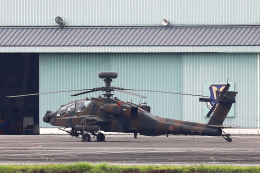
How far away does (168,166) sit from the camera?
1772cm

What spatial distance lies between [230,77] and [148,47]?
21.6ft

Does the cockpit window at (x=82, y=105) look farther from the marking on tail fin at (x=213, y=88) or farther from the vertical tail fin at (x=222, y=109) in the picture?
the marking on tail fin at (x=213, y=88)

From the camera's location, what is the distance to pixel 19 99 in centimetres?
5844

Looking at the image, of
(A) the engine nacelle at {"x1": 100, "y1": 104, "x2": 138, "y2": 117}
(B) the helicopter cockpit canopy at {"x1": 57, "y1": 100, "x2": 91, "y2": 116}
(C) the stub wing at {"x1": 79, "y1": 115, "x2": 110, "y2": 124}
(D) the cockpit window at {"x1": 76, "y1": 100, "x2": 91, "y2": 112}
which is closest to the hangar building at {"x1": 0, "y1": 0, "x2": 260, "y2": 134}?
(B) the helicopter cockpit canopy at {"x1": 57, "y1": 100, "x2": 91, "y2": 116}

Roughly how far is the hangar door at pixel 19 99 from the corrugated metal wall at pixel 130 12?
36.8 ft

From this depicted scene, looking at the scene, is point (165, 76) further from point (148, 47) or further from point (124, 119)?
point (124, 119)

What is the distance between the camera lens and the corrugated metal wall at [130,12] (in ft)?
144

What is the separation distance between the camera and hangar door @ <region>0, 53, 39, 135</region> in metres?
56.4

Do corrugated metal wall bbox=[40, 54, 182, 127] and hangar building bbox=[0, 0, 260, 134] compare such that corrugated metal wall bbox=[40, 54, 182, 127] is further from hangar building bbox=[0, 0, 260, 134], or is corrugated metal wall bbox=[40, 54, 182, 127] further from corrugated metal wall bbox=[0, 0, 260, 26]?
corrugated metal wall bbox=[0, 0, 260, 26]

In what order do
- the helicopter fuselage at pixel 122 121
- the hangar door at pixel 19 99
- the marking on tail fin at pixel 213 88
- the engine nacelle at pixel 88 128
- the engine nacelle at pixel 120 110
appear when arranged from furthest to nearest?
1. the hangar door at pixel 19 99
2. the marking on tail fin at pixel 213 88
3. the engine nacelle at pixel 120 110
4. the engine nacelle at pixel 88 128
5. the helicopter fuselage at pixel 122 121

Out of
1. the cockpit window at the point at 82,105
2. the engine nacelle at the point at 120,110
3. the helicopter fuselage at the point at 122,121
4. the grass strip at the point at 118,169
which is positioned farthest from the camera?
the cockpit window at the point at 82,105

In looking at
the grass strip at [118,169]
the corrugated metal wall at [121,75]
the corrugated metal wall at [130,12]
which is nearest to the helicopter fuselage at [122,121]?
the corrugated metal wall at [121,75]

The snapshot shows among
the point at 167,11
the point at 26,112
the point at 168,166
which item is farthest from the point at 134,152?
the point at 26,112

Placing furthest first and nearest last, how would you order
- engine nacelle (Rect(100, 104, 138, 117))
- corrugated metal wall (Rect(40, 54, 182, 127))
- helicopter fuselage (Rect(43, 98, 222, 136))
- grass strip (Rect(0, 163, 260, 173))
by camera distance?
1. corrugated metal wall (Rect(40, 54, 182, 127))
2. engine nacelle (Rect(100, 104, 138, 117))
3. helicopter fuselage (Rect(43, 98, 222, 136))
4. grass strip (Rect(0, 163, 260, 173))
